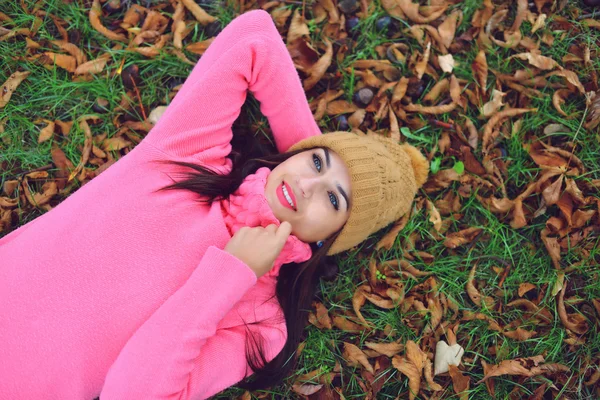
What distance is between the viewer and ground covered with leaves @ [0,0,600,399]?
293cm

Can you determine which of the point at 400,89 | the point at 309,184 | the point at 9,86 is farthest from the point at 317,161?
the point at 9,86

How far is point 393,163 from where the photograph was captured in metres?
2.61

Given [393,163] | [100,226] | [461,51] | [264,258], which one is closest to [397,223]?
[393,163]

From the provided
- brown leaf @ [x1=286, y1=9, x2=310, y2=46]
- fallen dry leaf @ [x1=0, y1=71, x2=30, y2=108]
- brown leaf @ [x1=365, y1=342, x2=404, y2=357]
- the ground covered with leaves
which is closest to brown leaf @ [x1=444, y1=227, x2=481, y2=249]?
the ground covered with leaves

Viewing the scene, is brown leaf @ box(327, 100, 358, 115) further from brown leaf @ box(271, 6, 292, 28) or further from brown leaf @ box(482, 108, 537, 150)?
brown leaf @ box(482, 108, 537, 150)

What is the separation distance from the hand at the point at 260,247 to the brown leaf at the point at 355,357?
0.96 metres

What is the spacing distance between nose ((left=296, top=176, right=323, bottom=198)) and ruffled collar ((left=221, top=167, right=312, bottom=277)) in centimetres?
21

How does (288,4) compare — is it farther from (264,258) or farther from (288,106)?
(264,258)

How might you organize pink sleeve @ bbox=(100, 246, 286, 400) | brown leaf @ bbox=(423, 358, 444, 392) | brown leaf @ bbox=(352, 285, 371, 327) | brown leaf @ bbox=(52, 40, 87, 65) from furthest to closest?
brown leaf @ bbox=(52, 40, 87, 65)
brown leaf @ bbox=(352, 285, 371, 327)
brown leaf @ bbox=(423, 358, 444, 392)
pink sleeve @ bbox=(100, 246, 286, 400)

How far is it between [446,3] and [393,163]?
1399 mm

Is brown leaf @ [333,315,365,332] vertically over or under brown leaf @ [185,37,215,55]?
under

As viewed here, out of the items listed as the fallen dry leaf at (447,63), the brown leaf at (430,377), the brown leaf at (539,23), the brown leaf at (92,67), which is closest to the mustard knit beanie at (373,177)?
the fallen dry leaf at (447,63)

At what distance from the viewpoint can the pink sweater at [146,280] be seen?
7.35 ft

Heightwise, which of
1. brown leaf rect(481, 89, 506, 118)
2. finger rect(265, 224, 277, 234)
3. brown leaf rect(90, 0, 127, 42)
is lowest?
brown leaf rect(481, 89, 506, 118)
